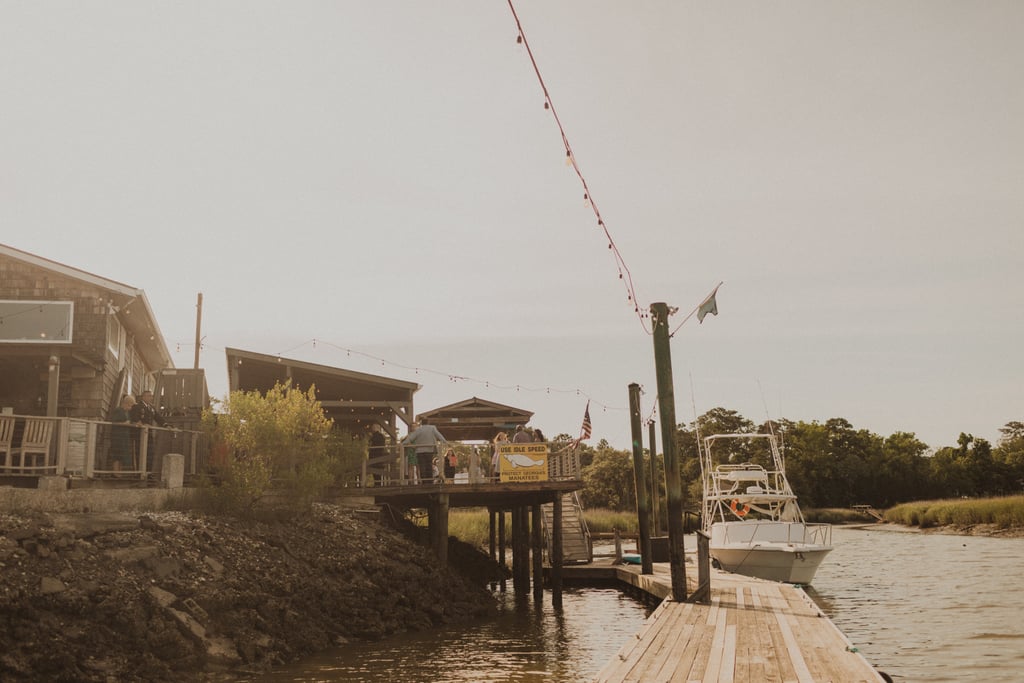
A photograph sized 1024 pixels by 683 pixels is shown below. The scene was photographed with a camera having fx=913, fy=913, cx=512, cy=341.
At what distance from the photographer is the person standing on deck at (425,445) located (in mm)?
21381

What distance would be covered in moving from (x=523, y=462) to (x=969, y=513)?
132 feet

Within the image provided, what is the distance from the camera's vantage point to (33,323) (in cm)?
→ 2058

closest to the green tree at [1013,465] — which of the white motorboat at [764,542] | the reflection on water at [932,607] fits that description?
the reflection on water at [932,607]

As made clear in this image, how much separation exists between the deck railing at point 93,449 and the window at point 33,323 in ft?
8.38

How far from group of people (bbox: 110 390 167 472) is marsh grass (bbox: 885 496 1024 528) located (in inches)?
1769

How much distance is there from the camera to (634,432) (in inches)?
983

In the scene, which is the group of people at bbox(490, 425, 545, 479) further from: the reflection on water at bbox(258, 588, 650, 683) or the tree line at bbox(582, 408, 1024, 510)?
the tree line at bbox(582, 408, 1024, 510)

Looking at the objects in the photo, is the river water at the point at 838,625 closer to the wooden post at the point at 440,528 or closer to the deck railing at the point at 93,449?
the wooden post at the point at 440,528

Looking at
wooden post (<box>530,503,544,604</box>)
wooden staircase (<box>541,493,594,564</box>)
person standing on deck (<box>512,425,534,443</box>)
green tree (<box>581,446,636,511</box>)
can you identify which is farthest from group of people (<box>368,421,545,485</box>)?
green tree (<box>581,446,636,511</box>)

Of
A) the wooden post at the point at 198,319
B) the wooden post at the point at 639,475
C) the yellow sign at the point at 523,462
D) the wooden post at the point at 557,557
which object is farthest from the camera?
the wooden post at the point at 198,319

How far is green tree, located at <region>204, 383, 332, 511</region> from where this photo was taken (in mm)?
18203

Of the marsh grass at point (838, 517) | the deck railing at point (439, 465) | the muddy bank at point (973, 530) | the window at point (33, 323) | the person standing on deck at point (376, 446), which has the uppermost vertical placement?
the window at point (33, 323)

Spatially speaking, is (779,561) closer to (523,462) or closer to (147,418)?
(523,462)

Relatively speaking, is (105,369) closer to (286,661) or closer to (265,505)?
(265,505)
